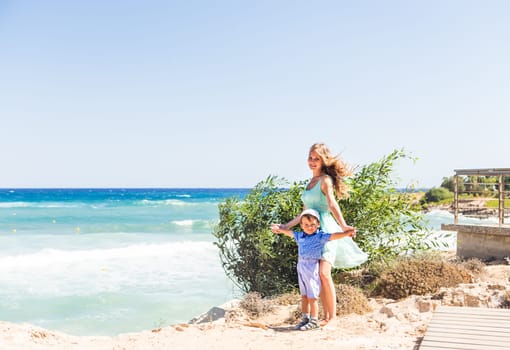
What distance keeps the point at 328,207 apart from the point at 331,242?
39 cm

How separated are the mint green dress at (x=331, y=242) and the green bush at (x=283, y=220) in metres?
2.17

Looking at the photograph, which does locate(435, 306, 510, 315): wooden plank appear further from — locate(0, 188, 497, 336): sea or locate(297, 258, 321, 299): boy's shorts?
locate(0, 188, 497, 336): sea

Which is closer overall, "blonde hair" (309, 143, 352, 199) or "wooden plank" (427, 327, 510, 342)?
"wooden plank" (427, 327, 510, 342)

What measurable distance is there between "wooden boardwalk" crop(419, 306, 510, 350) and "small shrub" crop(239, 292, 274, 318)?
2378 millimetres

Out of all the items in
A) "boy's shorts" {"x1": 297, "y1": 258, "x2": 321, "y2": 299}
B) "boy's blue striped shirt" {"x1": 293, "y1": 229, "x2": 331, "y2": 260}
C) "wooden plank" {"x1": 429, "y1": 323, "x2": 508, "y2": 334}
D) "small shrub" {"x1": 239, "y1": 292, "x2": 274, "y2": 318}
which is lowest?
"small shrub" {"x1": 239, "y1": 292, "x2": 274, "y2": 318}

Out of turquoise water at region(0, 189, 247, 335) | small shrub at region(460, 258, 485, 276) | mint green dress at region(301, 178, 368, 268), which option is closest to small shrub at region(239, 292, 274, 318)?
mint green dress at region(301, 178, 368, 268)

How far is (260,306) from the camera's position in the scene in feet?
22.8

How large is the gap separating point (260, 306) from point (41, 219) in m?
34.8

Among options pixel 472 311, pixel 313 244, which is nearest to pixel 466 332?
pixel 472 311

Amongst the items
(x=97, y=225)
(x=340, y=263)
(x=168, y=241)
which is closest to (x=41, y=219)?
(x=97, y=225)

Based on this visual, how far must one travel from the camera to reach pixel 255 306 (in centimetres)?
698

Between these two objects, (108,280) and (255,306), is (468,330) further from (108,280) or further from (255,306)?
(108,280)

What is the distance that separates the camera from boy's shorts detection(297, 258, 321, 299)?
221 inches

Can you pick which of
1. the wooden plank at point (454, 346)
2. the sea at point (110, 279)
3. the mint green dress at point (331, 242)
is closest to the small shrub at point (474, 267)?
the sea at point (110, 279)
